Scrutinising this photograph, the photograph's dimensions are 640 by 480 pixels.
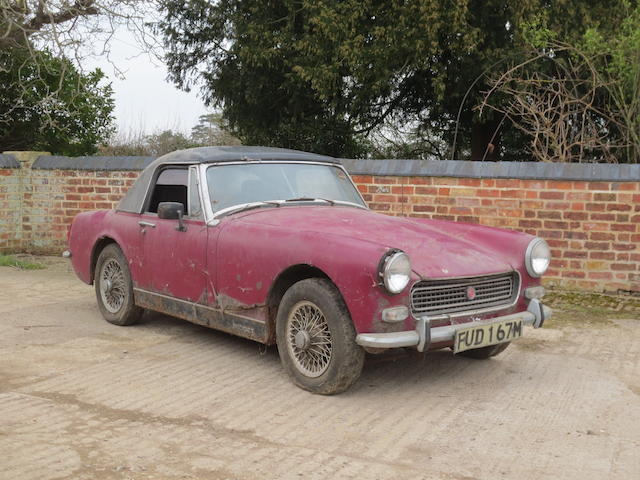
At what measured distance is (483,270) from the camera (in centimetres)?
484

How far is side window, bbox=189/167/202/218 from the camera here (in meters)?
5.71

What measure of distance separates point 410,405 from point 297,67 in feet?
31.7

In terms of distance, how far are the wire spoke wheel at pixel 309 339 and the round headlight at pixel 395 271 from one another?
0.51 metres

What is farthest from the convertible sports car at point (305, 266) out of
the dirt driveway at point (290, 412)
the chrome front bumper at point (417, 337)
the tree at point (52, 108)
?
the tree at point (52, 108)

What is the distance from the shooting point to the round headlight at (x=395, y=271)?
434cm

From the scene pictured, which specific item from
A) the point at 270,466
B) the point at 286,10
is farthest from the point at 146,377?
the point at 286,10

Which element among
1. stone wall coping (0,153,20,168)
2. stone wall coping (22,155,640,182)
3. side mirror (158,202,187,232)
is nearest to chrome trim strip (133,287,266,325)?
side mirror (158,202,187,232)

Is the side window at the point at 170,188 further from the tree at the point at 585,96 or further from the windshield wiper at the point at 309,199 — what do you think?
the tree at the point at 585,96

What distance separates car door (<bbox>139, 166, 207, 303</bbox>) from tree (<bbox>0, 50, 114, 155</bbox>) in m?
9.34

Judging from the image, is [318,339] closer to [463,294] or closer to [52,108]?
[463,294]

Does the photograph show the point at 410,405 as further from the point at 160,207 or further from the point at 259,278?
the point at 160,207

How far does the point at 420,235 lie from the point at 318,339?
1009mm

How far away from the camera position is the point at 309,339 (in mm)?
4723

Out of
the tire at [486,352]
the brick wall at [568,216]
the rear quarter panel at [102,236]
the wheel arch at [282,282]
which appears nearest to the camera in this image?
the wheel arch at [282,282]
